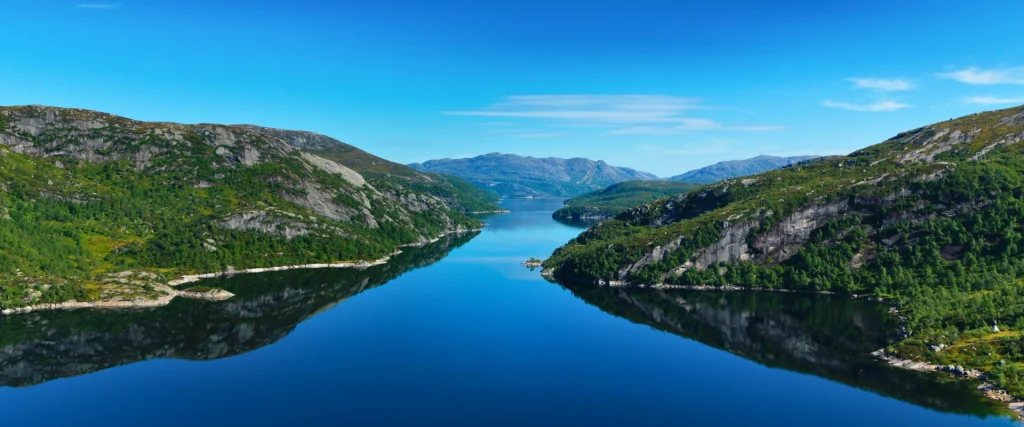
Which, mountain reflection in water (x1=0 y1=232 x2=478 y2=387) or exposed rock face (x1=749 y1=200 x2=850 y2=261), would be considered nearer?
mountain reflection in water (x1=0 y1=232 x2=478 y2=387)

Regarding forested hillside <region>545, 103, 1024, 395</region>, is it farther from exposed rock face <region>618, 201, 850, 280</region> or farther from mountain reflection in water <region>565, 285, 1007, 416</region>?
mountain reflection in water <region>565, 285, 1007, 416</region>

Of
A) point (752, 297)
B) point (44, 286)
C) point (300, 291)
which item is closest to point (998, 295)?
point (752, 297)

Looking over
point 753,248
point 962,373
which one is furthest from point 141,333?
point 753,248

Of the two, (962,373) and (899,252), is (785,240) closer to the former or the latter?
(899,252)

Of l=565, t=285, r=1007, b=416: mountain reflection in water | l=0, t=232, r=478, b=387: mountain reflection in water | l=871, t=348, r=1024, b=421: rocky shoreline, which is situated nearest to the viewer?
l=871, t=348, r=1024, b=421: rocky shoreline

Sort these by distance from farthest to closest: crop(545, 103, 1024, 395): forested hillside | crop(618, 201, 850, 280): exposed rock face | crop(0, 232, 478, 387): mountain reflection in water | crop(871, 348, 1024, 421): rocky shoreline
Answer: crop(618, 201, 850, 280): exposed rock face → crop(545, 103, 1024, 395): forested hillside → crop(0, 232, 478, 387): mountain reflection in water → crop(871, 348, 1024, 421): rocky shoreline

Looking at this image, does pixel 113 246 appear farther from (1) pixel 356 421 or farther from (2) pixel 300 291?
(1) pixel 356 421

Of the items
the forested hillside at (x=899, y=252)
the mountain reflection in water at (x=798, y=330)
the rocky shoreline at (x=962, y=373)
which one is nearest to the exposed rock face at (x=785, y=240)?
the forested hillside at (x=899, y=252)

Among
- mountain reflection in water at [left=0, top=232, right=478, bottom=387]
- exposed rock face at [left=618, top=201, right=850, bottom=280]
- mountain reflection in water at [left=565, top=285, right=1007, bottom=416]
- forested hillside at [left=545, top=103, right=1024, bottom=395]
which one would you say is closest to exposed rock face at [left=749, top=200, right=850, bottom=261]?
exposed rock face at [left=618, top=201, right=850, bottom=280]

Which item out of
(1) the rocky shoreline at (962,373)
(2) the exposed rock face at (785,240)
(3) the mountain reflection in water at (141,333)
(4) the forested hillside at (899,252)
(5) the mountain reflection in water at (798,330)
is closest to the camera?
(1) the rocky shoreline at (962,373)

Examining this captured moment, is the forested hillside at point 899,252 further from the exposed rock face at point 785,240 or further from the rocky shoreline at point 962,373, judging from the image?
the rocky shoreline at point 962,373

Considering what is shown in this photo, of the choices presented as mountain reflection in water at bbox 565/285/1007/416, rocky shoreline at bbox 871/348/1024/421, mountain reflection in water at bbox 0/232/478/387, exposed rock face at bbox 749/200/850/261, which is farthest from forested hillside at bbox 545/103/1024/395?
mountain reflection in water at bbox 0/232/478/387

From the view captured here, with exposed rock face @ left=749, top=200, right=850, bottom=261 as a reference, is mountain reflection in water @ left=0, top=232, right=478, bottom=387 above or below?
below
